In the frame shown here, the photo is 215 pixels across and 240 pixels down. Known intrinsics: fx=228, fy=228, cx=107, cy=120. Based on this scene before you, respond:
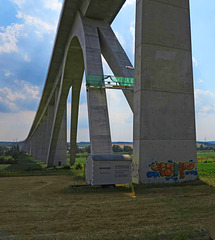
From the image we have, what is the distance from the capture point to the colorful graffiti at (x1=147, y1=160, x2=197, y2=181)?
15.7 metres

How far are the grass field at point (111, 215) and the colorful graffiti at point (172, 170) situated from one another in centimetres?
205

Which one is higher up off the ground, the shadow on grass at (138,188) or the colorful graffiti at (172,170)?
the colorful graffiti at (172,170)

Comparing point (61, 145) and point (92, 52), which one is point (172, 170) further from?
point (61, 145)

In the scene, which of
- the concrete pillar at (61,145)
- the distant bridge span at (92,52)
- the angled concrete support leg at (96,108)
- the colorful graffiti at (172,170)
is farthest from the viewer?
the concrete pillar at (61,145)

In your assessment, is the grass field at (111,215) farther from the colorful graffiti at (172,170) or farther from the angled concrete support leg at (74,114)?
the angled concrete support leg at (74,114)

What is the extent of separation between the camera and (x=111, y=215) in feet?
28.5

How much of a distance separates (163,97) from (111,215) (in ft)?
33.9

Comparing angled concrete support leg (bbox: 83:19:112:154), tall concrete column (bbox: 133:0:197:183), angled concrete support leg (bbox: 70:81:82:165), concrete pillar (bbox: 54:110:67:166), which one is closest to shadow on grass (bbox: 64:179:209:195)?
tall concrete column (bbox: 133:0:197:183)

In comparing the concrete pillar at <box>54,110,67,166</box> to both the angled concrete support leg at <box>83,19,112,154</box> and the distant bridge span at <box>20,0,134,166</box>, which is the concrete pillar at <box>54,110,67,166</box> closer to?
the distant bridge span at <box>20,0,134,166</box>

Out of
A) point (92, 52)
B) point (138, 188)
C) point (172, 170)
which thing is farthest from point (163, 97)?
point (92, 52)

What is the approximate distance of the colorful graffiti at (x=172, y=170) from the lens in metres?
15.7

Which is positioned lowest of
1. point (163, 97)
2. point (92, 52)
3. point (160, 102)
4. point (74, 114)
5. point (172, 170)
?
point (172, 170)

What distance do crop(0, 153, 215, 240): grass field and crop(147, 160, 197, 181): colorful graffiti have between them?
205 cm

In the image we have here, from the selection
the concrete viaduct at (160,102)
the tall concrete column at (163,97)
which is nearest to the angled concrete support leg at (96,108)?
the concrete viaduct at (160,102)
